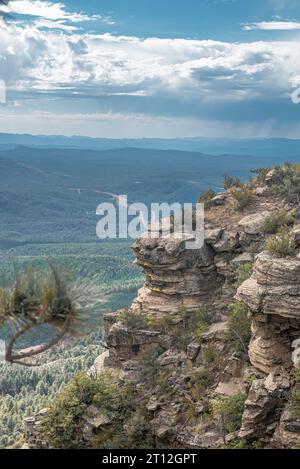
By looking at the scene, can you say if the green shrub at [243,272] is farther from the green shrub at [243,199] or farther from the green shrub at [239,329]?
the green shrub at [243,199]

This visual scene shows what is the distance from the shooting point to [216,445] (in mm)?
25172

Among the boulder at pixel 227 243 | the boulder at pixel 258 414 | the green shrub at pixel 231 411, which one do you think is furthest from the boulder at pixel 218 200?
the boulder at pixel 258 414

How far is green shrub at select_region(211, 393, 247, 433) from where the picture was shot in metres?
25.2

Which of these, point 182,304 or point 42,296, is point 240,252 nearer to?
point 182,304

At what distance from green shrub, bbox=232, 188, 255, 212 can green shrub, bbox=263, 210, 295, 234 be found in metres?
3.64

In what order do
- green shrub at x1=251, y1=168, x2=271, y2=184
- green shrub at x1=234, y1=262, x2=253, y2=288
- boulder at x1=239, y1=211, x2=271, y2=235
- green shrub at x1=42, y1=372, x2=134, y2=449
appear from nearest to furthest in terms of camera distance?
green shrub at x1=42, y1=372, x2=134, y2=449 < green shrub at x1=234, y1=262, x2=253, y2=288 < boulder at x1=239, y1=211, x2=271, y2=235 < green shrub at x1=251, y1=168, x2=271, y2=184

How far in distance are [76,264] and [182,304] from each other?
888 inches

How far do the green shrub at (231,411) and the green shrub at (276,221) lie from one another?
985 cm

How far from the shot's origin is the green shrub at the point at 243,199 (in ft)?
117

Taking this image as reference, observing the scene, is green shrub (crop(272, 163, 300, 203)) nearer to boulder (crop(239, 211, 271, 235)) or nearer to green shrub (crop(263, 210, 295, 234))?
boulder (crop(239, 211, 271, 235))

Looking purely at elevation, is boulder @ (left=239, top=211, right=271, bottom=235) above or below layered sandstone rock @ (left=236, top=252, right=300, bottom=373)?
above

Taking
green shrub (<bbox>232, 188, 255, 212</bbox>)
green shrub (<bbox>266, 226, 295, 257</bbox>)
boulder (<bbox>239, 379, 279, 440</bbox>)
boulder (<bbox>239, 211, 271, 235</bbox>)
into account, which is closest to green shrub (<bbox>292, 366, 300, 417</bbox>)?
boulder (<bbox>239, 379, 279, 440</bbox>)

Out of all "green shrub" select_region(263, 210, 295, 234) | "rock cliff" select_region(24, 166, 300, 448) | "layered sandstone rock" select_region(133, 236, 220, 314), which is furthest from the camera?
"layered sandstone rock" select_region(133, 236, 220, 314)
